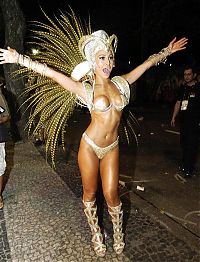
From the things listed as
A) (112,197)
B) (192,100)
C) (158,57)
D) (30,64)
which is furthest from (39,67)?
(192,100)

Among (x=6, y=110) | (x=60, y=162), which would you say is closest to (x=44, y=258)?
(x=6, y=110)

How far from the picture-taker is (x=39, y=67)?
9.21ft

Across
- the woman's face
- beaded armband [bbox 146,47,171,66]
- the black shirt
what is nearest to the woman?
the woman's face

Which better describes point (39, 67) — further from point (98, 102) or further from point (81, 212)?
point (81, 212)

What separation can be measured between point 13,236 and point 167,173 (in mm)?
3170

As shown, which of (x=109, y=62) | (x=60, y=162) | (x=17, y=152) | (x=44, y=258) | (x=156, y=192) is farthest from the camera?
(x=17, y=152)

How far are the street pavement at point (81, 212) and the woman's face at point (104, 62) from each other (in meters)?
1.95

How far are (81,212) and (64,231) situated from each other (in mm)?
523

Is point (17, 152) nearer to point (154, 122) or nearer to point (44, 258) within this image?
point (44, 258)

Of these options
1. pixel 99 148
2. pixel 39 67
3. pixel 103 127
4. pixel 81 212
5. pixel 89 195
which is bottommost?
pixel 81 212

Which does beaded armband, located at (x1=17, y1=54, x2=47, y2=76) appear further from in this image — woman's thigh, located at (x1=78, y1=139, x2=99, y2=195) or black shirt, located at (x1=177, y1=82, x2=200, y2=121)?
black shirt, located at (x1=177, y1=82, x2=200, y2=121)

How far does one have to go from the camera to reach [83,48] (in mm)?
3049

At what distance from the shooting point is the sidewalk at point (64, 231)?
10.7 feet

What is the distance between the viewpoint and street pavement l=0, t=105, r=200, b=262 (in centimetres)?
331
